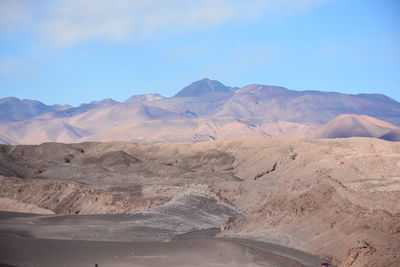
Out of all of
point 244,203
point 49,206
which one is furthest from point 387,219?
point 49,206

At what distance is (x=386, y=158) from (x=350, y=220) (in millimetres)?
40182

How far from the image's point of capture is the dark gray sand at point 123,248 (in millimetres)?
20422

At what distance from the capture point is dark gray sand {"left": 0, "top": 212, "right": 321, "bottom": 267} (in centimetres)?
2042

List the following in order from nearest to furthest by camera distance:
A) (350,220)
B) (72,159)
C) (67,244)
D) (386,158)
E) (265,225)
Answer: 1. (67,244)
2. (350,220)
3. (265,225)
4. (386,158)
5. (72,159)

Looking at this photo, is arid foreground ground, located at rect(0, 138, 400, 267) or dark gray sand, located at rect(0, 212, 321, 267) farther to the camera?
arid foreground ground, located at rect(0, 138, 400, 267)

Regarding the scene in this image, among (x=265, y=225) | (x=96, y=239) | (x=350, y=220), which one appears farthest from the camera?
(x=265, y=225)

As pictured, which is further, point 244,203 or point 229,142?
point 229,142

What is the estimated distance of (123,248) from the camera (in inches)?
901

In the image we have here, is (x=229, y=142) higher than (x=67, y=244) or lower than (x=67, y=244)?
higher

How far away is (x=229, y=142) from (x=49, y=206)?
2242 inches

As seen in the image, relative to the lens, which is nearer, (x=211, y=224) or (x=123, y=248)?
(x=123, y=248)

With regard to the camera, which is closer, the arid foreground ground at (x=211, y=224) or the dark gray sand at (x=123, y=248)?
the dark gray sand at (x=123, y=248)

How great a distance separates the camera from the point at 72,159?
9138cm

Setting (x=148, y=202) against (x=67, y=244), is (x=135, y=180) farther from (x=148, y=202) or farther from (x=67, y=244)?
(x=67, y=244)
